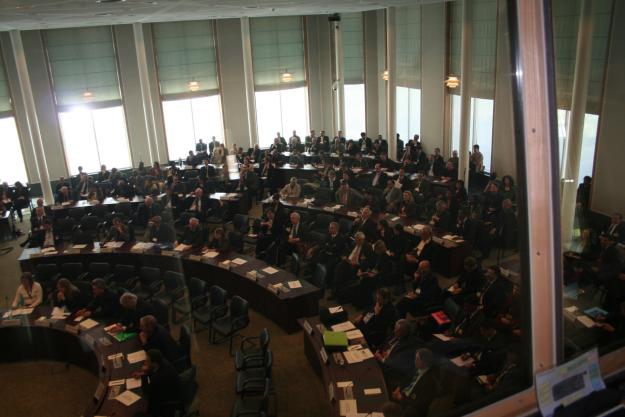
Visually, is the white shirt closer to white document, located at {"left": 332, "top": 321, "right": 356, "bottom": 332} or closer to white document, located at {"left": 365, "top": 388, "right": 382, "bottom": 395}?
white document, located at {"left": 332, "top": 321, "right": 356, "bottom": 332}

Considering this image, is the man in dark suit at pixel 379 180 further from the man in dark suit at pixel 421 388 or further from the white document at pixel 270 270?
the man in dark suit at pixel 421 388

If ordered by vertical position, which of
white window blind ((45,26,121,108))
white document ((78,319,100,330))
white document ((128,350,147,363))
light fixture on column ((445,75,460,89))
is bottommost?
white document ((128,350,147,363))

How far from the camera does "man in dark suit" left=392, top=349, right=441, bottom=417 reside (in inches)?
170

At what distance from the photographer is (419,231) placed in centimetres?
945

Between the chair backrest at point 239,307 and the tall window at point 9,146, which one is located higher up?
the tall window at point 9,146

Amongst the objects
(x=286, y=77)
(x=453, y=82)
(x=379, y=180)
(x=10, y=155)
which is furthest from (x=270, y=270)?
(x=10, y=155)

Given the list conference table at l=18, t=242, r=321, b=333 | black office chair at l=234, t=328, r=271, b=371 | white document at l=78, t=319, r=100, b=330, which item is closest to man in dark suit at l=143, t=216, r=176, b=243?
conference table at l=18, t=242, r=321, b=333

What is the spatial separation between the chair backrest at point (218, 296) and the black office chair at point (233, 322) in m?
0.27

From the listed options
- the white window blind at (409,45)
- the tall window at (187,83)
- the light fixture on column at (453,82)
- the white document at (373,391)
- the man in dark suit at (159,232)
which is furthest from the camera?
the tall window at (187,83)

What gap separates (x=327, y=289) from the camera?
8.96 meters

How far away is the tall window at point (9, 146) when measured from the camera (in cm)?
1623

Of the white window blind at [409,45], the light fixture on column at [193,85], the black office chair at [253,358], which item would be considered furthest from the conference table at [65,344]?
the white window blind at [409,45]

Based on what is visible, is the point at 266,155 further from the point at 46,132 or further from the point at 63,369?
the point at 63,369

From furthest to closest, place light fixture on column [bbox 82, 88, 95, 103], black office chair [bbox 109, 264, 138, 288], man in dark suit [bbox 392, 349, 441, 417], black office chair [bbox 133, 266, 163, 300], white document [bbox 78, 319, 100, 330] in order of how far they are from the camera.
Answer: light fixture on column [bbox 82, 88, 95, 103]
black office chair [bbox 109, 264, 138, 288]
black office chair [bbox 133, 266, 163, 300]
white document [bbox 78, 319, 100, 330]
man in dark suit [bbox 392, 349, 441, 417]
